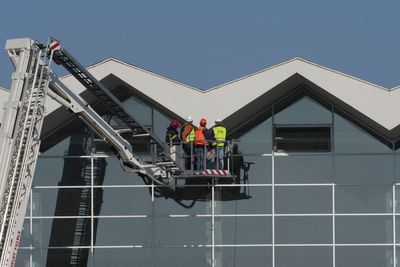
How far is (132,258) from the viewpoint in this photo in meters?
34.6

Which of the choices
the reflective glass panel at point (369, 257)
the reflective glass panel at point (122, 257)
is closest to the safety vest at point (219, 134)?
the reflective glass panel at point (122, 257)

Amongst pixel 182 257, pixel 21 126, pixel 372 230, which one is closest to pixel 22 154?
pixel 21 126

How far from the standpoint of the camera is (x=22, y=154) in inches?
1138

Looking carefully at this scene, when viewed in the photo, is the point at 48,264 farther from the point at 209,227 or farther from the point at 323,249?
the point at 323,249

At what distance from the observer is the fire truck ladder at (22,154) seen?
28438 millimetres

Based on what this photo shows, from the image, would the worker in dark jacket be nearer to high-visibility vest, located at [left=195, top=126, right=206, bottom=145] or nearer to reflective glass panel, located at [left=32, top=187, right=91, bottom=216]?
high-visibility vest, located at [left=195, top=126, right=206, bottom=145]

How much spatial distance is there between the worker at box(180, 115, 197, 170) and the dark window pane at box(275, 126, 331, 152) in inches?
114

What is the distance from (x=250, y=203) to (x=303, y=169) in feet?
6.26

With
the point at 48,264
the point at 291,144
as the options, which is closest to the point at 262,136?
the point at 291,144

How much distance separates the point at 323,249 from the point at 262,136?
3.90 meters

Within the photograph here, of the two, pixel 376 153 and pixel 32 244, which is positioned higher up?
pixel 376 153

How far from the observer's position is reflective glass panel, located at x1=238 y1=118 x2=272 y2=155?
34938mm

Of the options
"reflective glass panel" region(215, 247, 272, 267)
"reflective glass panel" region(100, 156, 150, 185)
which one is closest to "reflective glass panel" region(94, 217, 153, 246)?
"reflective glass panel" region(100, 156, 150, 185)

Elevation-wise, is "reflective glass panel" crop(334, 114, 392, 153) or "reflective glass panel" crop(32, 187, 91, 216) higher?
"reflective glass panel" crop(334, 114, 392, 153)
